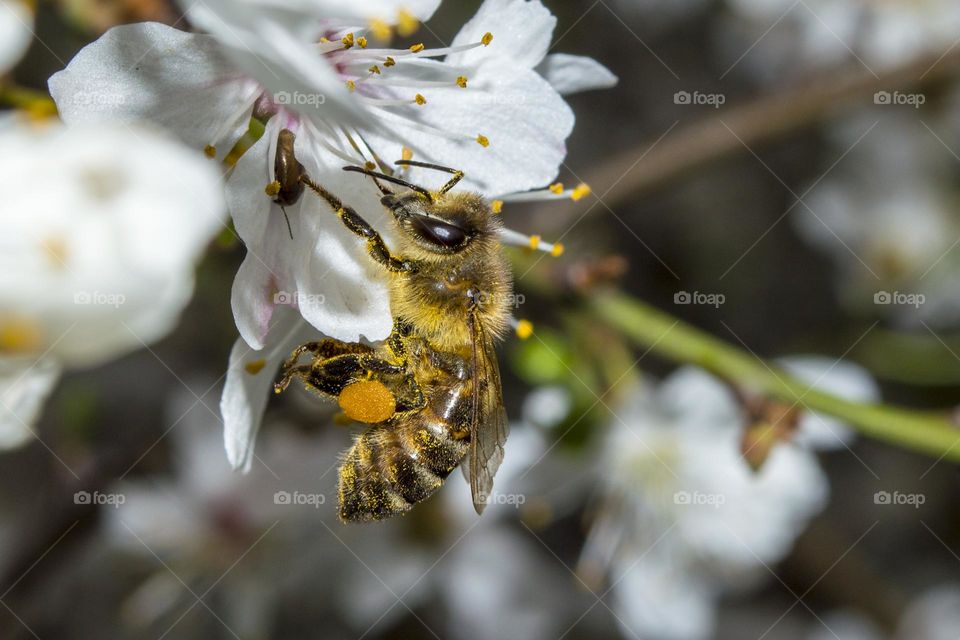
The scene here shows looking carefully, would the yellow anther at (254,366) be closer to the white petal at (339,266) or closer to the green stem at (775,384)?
the white petal at (339,266)

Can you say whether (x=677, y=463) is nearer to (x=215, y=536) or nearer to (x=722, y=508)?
(x=722, y=508)

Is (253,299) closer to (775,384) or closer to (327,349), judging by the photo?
(327,349)

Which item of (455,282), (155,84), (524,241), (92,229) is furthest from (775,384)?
(92,229)

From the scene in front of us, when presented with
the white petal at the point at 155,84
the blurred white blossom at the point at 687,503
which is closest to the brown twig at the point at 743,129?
the blurred white blossom at the point at 687,503

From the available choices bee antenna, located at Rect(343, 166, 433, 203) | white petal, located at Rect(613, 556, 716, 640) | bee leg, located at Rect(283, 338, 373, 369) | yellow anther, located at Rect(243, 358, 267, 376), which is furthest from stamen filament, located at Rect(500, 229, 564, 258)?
white petal, located at Rect(613, 556, 716, 640)

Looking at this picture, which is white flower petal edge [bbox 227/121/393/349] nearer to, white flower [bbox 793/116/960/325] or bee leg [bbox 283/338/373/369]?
bee leg [bbox 283/338/373/369]

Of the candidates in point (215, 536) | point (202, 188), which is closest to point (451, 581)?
point (215, 536)

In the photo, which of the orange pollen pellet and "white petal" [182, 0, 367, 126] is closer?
"white petal" [182, 0, 367, 126]
